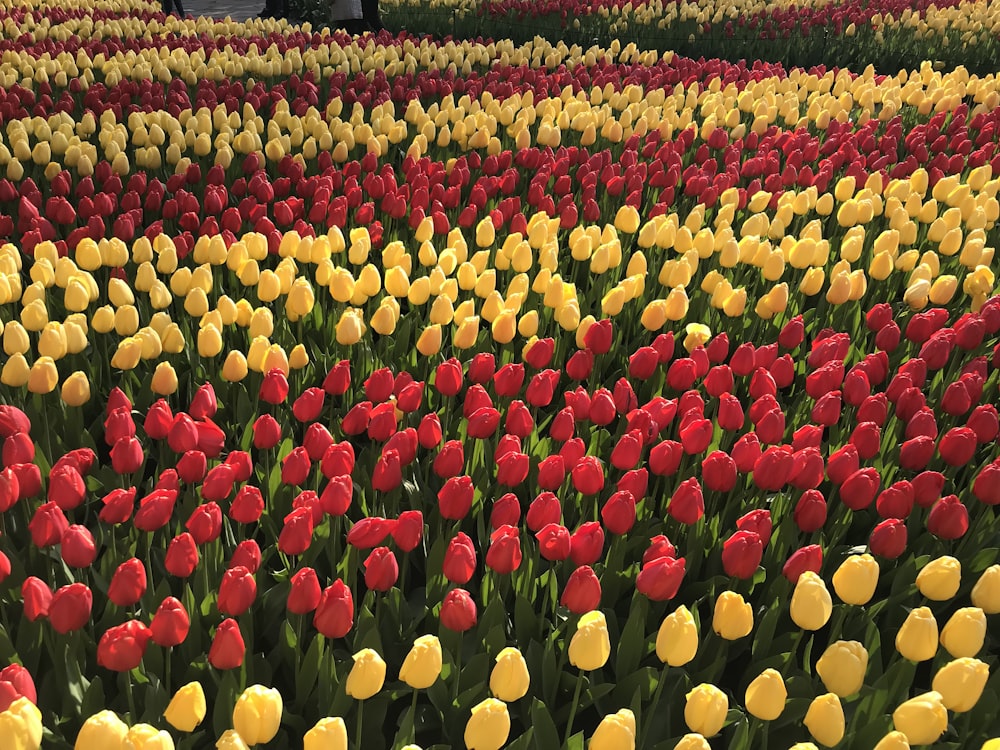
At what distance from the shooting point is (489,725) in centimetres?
125

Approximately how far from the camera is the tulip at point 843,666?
1408mm

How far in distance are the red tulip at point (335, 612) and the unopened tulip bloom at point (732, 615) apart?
1.96 feet

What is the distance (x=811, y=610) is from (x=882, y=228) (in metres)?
3.23

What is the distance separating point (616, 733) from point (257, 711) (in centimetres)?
49

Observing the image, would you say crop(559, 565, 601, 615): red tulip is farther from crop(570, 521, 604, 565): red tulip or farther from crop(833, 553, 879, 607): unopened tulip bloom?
crop(833, 553, 879, 607): unopened tulip bloom

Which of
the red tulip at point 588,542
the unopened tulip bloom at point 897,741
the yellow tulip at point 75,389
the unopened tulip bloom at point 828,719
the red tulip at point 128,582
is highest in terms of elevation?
the yellow tulip at point 75,389

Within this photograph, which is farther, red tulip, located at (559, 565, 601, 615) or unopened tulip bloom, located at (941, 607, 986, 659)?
red tulip, located at (559, 565, 601, 615)

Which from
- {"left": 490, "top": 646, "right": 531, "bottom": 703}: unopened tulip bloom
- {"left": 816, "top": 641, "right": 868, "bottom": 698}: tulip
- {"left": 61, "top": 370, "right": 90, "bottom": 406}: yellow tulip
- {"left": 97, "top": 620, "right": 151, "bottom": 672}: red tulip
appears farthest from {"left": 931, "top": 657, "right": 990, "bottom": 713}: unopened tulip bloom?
{"left": 61, "top": 370, "right": 90, "bottom": 406}: yellow tulip

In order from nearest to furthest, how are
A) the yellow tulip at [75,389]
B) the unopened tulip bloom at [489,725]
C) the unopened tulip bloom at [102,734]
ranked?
the unopened tulip bloom at [102,734] < the unopened tulip bloom at [489,725] < the yellow tulip at [75,389]

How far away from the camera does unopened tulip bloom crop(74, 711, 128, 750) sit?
1.14 metres

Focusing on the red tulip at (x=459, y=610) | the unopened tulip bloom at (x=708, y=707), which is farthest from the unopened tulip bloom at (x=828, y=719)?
the red tulip at (x=459, y=610)

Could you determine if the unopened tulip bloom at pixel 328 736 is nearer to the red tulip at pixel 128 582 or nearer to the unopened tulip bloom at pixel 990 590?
the red tulip at pixel 128 582

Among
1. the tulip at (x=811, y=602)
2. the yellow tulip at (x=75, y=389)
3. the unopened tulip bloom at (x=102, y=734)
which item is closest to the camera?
the unopened tulip bloom at (x=102, y=734)

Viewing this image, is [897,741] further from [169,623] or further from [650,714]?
[169,623]
